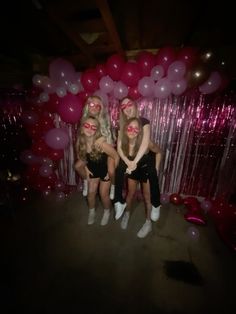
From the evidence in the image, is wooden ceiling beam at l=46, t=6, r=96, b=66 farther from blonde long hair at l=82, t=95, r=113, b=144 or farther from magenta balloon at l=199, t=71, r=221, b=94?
magenta balloon at l=199, t=71, r=221, b=94

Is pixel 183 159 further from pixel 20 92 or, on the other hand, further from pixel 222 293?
pixel 20 92

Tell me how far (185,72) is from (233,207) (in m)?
2.26

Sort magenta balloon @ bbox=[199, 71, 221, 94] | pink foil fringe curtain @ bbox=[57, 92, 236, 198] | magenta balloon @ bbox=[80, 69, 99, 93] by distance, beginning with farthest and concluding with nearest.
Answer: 1. pink foil fringe curtain @ bbox=[57, 92, 236, 198]
2. magenta balloon @ bbox=[80, 69, 99, 93]
3. magenta balloon @ bbox=[199, 71, 221, 94]

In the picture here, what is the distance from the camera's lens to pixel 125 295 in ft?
7.00

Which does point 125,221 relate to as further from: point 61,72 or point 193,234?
point 61,72

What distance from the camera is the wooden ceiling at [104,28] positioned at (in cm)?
238

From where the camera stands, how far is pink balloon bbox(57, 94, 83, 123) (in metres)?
3.17

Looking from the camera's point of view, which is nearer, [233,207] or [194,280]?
[194,280]

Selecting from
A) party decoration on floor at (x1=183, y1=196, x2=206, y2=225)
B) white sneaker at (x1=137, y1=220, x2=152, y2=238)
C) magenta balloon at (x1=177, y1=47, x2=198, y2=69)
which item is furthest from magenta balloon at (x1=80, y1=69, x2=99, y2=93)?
party decoration on floor at (x1=183, y1=196, x2=206, y2=225)

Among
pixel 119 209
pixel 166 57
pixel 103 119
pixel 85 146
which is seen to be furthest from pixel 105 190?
pixel 166 57

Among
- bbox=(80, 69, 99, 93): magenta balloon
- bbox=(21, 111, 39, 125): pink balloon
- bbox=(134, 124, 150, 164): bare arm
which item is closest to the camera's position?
bbox=(134, 124, 150, 164): bare arm

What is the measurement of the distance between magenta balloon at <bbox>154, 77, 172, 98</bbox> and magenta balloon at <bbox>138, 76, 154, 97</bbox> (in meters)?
0.08

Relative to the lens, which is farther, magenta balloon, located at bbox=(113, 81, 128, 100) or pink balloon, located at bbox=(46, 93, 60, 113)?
pink balloon, located at bbox=(46, 93, 60, 113)

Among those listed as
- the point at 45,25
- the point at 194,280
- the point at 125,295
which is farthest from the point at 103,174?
the point at 45,25
